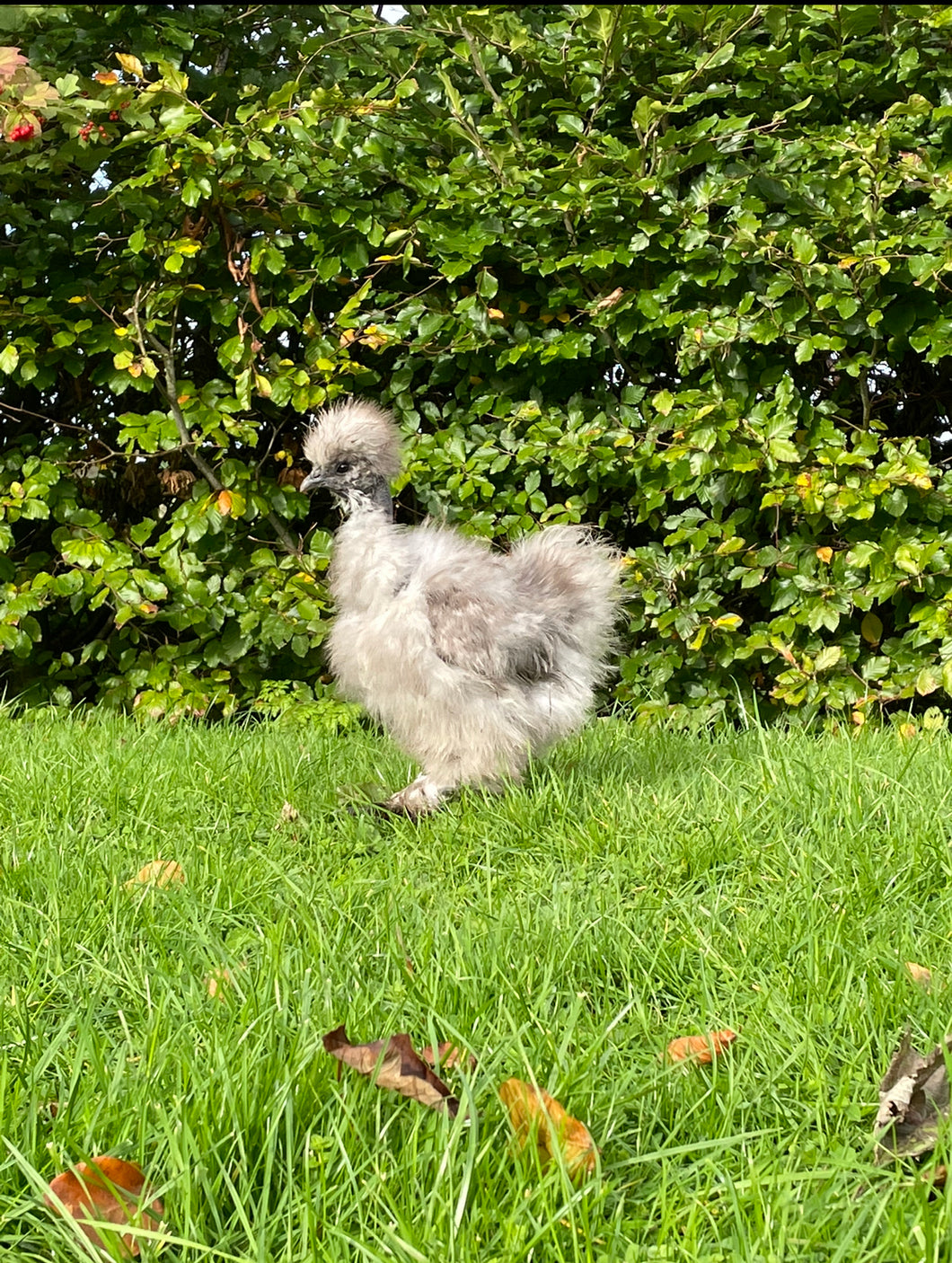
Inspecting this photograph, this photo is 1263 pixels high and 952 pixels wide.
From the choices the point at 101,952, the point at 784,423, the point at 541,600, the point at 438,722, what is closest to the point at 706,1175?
the point at 101,952

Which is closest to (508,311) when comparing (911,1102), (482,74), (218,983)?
(482,74)

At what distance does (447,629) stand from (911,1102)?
2074mm

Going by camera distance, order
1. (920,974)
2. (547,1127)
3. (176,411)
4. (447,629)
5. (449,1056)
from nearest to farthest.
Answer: (547,1127)
(449,1056)
(920,974)
(447,629)
(176,411)

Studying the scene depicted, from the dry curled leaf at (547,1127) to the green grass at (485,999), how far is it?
4 cm

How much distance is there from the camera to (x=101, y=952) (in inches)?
91.4

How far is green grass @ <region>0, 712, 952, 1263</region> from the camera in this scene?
4.88ft

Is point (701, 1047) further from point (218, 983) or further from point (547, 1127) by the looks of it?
A: point (218, 983)

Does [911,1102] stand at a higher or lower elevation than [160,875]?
higher

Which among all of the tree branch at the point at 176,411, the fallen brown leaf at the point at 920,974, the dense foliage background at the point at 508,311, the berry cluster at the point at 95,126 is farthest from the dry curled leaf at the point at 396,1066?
the berry cluster at the point at 95,126

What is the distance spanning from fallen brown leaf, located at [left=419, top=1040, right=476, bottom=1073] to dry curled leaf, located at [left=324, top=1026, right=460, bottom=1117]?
0.15 ft

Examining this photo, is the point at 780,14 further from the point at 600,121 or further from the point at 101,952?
the point at 101,952

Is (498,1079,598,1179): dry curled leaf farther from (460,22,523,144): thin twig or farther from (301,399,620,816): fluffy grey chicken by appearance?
(460,22,523,144): thin twig

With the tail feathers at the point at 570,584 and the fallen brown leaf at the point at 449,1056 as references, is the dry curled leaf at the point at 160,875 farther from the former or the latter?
the tail feathers at the point at 570,584

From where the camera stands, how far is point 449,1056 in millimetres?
1795
